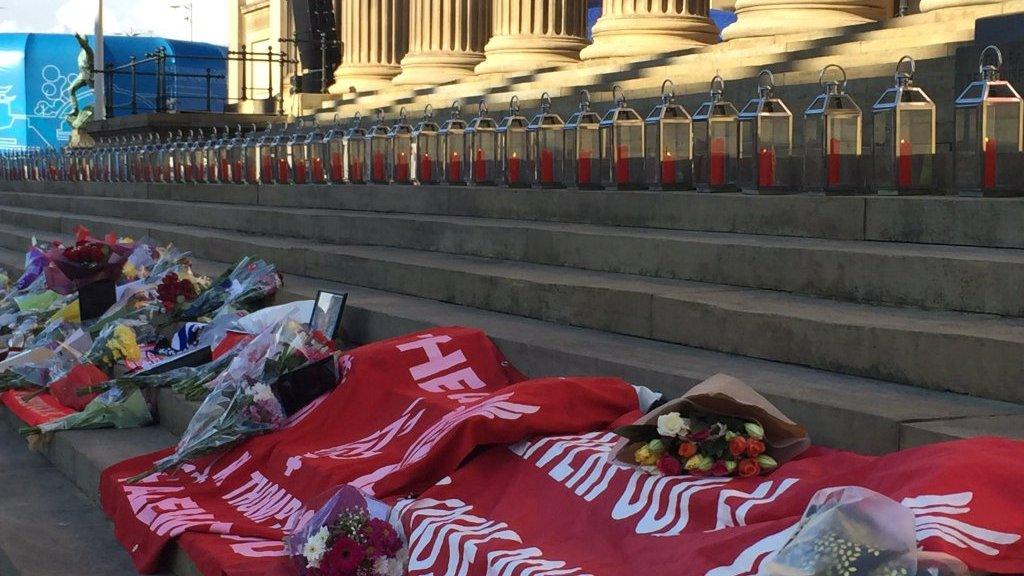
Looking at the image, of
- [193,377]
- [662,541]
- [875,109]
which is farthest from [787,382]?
[193,377]

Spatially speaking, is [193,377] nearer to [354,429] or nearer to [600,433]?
[354,429]

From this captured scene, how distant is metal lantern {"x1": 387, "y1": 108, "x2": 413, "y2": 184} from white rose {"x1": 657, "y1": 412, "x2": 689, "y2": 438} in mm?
8762

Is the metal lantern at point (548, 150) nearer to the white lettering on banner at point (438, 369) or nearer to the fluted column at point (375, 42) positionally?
the white lettering on banner at point (438, 369)

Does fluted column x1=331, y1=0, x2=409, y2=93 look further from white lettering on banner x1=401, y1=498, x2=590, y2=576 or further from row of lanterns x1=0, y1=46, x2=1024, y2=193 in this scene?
white lettering on banner x1=401, y1=498, x2=590, y2=576

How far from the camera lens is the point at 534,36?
1831cm

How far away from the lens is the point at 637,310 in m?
6.67

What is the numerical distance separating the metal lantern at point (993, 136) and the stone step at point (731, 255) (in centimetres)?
64

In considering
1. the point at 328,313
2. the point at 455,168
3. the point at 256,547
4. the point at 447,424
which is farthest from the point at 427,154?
the point at 256,547

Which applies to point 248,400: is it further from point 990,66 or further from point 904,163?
point 990,66

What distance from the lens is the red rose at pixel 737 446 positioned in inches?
176

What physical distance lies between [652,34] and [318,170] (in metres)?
3.67

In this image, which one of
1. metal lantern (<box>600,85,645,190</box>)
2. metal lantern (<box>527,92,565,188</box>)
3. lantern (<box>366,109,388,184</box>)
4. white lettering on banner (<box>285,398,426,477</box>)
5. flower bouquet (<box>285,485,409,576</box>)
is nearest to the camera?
flower bouquet (<box>285,485,409,576</box>)

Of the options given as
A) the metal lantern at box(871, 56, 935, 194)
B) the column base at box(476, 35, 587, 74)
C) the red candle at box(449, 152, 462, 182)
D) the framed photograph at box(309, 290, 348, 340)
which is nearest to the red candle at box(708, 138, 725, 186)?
the metal lantern at box(871, 56, 935, 194)

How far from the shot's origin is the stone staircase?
4895 millimetres
